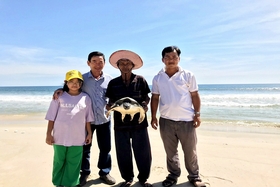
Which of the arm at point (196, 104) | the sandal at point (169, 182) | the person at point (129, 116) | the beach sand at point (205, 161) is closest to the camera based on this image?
the person at point (129, 116)

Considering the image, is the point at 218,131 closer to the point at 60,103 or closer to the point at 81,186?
the point at 81,186

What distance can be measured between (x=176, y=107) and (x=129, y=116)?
27.1 inches

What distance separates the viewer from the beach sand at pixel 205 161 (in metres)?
3.48

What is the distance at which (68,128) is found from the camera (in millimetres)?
2926

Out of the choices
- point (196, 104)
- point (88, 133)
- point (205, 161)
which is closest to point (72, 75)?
point (88, 133)

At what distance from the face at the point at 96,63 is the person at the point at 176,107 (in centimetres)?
84

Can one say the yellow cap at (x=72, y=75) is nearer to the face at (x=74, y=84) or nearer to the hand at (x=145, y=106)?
the face at (x=74, y=84)

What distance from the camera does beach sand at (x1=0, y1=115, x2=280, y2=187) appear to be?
3477 mm

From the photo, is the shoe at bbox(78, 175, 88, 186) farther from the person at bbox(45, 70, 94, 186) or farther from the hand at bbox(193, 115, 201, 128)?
the hand at bbox(193, 115, 201, 128)

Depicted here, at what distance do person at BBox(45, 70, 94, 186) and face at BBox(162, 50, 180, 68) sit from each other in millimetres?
A: 1254

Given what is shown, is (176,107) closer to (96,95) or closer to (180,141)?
(180,141)

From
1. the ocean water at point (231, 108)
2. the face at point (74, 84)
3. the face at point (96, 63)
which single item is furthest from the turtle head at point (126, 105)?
the ocean water at point (231, 108)

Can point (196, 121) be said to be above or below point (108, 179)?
above

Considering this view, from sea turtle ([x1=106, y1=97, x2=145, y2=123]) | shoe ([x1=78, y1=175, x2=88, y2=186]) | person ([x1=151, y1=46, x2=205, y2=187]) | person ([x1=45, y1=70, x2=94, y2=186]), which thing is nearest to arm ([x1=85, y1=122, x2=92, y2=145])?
person ([x1=45, y1=70, x2=94, y2=186])
